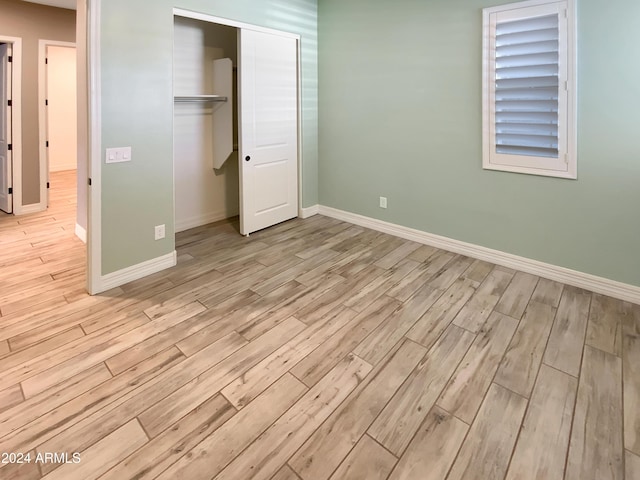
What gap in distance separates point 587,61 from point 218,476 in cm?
366

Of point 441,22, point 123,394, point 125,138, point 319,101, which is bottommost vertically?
point 123,394

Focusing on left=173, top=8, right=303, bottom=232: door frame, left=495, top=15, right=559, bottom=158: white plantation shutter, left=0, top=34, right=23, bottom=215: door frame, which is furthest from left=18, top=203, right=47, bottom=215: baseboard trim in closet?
left=495, top=15, right=559, bottom=158: white plantation shutter

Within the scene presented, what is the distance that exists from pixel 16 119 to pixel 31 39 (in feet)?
3.39

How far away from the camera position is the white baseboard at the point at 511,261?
298 centimetres

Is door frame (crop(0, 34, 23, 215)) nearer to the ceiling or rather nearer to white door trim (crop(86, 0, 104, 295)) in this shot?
the ceiling

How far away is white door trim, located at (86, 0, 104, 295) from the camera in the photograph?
2.71 metres

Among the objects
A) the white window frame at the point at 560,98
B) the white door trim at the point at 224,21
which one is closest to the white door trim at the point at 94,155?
the white door trim at the point at 224,21

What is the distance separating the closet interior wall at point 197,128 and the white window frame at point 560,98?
2.92m

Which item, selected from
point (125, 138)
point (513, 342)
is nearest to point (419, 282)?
point (513, 342)

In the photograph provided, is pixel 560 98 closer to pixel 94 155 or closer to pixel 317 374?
pixel 317 374

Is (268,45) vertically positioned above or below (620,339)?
above

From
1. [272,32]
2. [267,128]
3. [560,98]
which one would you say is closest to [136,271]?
[267,128]

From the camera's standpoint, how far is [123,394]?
1.95m

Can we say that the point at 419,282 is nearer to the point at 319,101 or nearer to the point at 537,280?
the point at 537,280
